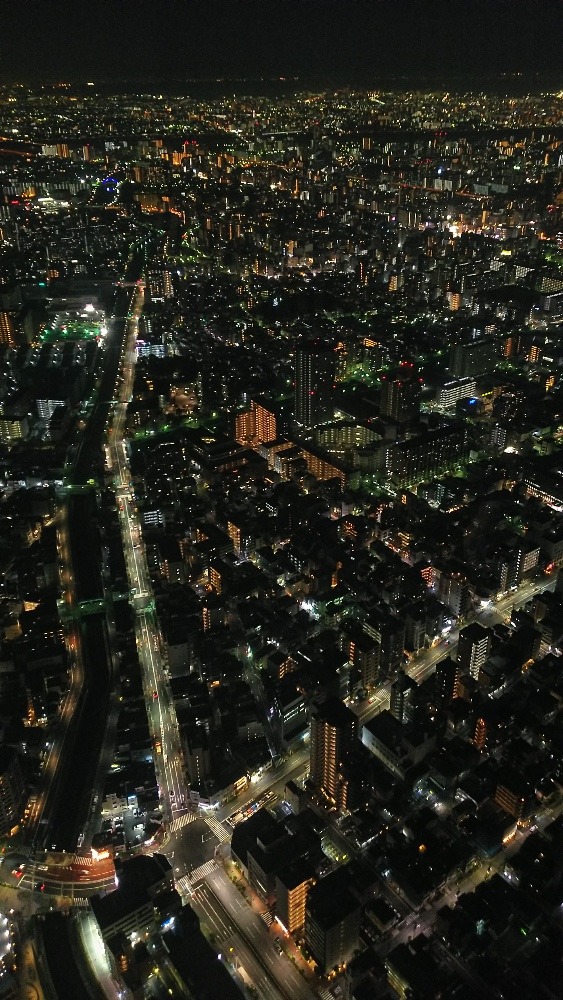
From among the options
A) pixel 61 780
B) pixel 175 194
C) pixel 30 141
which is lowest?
pixel 61 780

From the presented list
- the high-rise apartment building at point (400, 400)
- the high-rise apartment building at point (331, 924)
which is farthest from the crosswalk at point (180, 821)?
the high-rise apartment building at point (400, 400)

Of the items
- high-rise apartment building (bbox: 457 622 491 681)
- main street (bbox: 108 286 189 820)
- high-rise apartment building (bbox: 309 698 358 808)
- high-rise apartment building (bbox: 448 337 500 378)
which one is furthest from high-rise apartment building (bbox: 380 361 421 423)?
high-rise apartment building (bbox: 309 698 358 808)

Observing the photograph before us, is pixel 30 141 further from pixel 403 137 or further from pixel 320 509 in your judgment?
pixel 320 509

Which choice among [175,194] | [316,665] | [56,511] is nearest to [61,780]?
[316,665]

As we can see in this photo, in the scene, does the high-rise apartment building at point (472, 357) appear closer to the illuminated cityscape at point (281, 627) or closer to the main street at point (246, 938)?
the illuminated cityscape at point (281, 627)

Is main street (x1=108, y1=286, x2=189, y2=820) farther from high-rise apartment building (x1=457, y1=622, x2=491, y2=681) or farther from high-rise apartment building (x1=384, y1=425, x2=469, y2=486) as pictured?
high-rise apartment building (x1=384, y1=425, x2=469, y2=486)

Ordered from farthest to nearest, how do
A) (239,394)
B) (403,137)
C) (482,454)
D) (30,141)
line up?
(403,137)
(30,141)
(239,394)
(482,454)

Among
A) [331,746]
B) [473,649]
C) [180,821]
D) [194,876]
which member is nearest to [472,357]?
[473,649]
